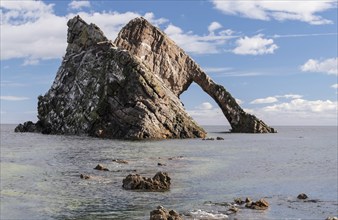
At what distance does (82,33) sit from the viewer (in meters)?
131

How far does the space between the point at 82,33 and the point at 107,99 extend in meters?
27.0

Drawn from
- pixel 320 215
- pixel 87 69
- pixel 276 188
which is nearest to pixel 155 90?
pixel 87 69

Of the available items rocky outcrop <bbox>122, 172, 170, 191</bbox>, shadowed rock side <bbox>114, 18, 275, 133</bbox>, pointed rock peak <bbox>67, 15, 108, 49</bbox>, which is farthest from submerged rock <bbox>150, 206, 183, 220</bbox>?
shadowed rock side <bbox>114, 18, 275, 133</bbox>

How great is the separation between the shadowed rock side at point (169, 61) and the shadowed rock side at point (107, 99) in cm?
1475

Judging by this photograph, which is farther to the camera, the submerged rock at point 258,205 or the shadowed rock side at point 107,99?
the shadowed rock side at point 107,99

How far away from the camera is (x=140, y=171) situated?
49781 millimetres

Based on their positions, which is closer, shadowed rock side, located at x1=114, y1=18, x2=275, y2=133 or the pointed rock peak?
the pointed rock peak

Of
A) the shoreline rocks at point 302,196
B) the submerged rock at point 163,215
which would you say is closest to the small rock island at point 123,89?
the shoreline rocks at point 302,196

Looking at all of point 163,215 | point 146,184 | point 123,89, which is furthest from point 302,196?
point 123,89

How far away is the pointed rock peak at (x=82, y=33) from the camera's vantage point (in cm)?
12838

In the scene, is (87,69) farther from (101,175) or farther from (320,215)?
(320,215)

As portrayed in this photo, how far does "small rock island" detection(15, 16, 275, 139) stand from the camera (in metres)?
111

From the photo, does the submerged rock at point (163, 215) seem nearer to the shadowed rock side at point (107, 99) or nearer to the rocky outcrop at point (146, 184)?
the rocky outcrop at point (146, 184)

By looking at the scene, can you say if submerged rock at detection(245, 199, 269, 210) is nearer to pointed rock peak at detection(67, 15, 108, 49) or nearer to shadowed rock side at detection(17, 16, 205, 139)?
shadowed rock side at detection(17, 16, 205, 139)
